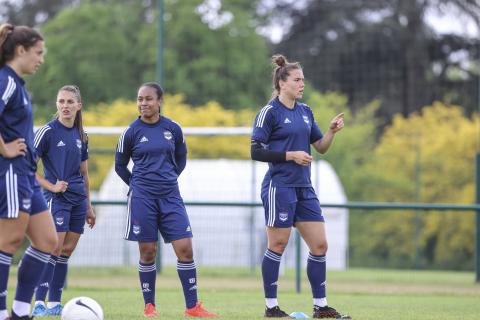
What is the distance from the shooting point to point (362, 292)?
551 inches

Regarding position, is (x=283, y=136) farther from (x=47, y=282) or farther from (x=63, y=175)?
(x=47, y=282)

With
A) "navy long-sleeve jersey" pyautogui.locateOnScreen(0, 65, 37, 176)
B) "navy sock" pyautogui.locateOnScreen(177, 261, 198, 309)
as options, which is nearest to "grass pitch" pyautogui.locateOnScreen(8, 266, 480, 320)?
"navy sock" pyautogui.locateOnScreen(177, 261, 198, 309)

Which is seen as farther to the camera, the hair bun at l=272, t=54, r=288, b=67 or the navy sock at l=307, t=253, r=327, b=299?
the hair bun at l=272, t=54, r=288, b=67

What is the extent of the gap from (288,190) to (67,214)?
83.0 inches

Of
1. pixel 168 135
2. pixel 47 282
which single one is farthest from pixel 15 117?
pixel 47 282

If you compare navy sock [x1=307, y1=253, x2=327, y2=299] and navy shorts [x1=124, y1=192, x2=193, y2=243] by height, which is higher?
navy shorts [x1=124, y1=192, x2=193, y2=243]

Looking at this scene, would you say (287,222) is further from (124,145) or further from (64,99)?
(64,99)

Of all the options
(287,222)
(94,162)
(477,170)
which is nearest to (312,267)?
(287,222)

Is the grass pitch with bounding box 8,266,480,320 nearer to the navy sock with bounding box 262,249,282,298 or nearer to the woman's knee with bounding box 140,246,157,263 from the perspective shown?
the navy sock with bounding box 262,249,282,298

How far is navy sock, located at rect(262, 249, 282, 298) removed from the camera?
8.87 m

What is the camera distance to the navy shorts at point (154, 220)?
8.78m

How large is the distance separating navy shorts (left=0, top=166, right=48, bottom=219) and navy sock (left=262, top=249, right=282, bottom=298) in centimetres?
258

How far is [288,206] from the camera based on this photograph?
8766 millimetres

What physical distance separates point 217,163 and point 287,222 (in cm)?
1150
